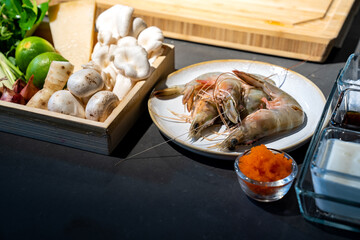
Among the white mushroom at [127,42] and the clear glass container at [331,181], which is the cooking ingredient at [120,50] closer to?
the white mushroom at [127,42]

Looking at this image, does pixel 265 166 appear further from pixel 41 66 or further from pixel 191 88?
pixel 41 66

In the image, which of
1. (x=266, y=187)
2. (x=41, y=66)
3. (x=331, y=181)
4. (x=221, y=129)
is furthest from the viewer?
(x=41, y=66)

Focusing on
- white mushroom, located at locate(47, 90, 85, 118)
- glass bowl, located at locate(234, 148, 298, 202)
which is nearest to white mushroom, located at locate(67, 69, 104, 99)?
white mushroom, located at locate(47, 90, 85, 118)

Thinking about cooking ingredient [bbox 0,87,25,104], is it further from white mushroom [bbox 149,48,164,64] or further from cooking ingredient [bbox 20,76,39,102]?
white mushroom [bbox 149,48,164,64]

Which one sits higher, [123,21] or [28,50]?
[123,21]

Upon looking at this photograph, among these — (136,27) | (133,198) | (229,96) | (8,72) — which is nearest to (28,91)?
(8,72)

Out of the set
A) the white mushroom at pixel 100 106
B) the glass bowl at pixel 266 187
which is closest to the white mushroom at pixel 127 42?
the white mushroom at pixel 100 106
